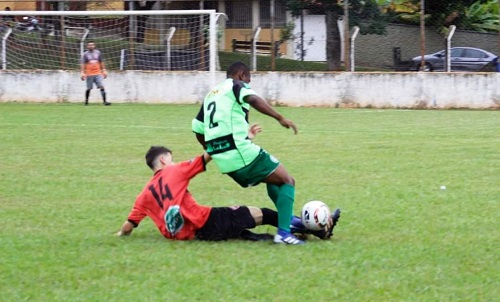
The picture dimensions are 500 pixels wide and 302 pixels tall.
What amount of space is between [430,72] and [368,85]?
1.72 metres

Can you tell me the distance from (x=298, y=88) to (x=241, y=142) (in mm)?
19921

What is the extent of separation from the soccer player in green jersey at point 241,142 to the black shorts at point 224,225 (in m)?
0.30

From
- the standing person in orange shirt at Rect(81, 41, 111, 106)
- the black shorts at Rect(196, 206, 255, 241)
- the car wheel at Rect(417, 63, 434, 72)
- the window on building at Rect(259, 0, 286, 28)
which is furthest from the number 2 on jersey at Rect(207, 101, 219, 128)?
the window on building at Rect(259, 0, 286, 28)

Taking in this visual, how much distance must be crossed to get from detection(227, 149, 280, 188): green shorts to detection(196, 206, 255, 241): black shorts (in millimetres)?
365

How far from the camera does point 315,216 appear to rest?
25.8 feet

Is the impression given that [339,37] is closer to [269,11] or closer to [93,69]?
[93,69]

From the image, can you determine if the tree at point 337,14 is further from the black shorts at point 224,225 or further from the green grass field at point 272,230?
the black shorts at point 224,225

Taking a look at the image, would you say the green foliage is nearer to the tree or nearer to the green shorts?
the tree

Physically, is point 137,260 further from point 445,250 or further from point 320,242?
point 445,250

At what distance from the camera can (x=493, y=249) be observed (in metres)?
7.47

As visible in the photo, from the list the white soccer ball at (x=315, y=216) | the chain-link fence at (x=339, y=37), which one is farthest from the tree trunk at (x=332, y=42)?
the white soccer ball at (x=315, y=216)

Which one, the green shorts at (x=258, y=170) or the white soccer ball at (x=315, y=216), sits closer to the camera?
the green shorts at (x=258, y=170)

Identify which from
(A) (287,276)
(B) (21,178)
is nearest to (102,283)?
(A) (287,276)

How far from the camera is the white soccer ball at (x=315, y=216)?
7.86 m
